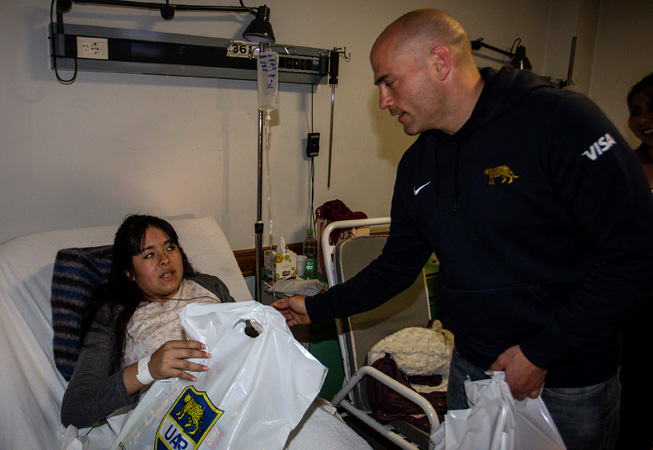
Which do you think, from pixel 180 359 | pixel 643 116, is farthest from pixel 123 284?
pixel 643 116

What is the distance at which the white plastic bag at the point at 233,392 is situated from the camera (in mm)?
1121

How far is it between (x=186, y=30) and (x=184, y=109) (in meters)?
0.37

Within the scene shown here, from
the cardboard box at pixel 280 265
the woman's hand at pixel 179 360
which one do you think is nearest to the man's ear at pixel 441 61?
the woman's hand at pixel 179 360

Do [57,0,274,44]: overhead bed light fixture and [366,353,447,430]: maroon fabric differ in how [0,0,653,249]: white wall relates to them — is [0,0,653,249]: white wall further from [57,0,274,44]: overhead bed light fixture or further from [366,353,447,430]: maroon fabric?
[366,353,447,430]: maroon fabric

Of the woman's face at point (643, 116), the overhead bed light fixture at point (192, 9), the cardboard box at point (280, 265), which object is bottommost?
the cardboard box at point (280, 265)

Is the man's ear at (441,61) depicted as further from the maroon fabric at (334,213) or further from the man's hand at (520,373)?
the maroon fabric at (334,213)

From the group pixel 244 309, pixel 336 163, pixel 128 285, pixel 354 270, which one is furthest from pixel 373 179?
pixel 244 309

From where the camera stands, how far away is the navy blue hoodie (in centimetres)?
94

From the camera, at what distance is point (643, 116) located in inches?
83.8

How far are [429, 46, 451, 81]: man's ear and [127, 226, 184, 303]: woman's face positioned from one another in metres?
1.10

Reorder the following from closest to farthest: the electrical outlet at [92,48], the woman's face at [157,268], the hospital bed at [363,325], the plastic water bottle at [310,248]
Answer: the woman's face at [157,268]
the hospital bed at [363,325]
the electrical outlet at [92,48]
the plastic water bottle at [310,248]

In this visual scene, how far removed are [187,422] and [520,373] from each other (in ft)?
2.62

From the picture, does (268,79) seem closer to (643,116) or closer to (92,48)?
(92,48)

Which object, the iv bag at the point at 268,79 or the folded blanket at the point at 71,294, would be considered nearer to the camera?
the folded blanket at the point at 71,294
